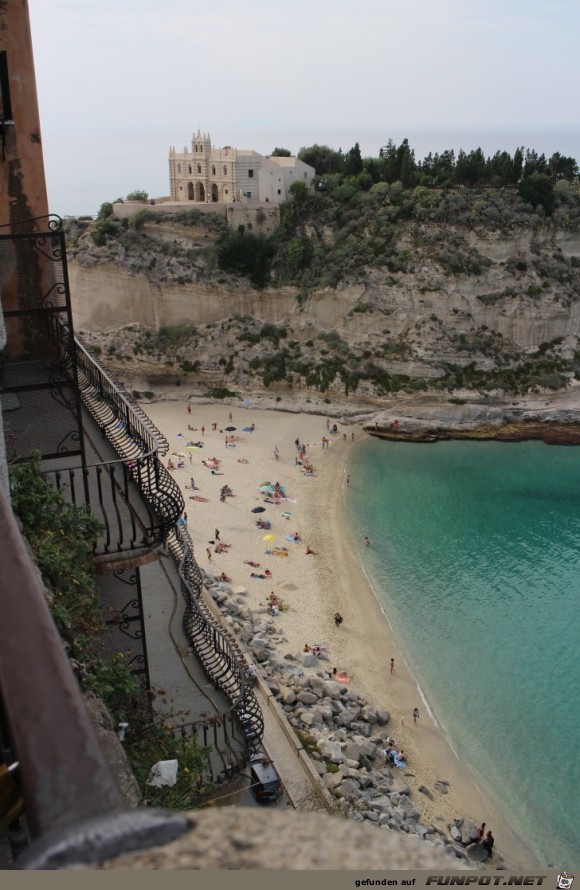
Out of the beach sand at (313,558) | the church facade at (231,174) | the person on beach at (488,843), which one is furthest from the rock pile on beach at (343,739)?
the church facade at (231,174)

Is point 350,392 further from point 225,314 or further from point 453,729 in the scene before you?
point 453,729

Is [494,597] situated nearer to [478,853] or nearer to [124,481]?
[478,853]

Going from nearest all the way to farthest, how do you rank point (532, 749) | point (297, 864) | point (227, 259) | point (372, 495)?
point (297, 864) → point (532, 749) → point (372, 495) → point (227, 259)

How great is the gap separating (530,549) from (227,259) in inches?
980

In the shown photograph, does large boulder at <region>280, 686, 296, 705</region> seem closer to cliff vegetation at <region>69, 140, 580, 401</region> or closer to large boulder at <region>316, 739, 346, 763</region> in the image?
large boulder at <region>316, 739, 346, 763</region>

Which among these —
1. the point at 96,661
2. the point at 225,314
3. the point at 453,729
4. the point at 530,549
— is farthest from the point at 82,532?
the point at 225,314

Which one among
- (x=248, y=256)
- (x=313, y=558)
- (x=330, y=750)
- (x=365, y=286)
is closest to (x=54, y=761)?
(x=330, y=750)

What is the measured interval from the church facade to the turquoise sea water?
18007mm

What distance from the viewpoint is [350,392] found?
40281 mm

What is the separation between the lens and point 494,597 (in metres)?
24.3

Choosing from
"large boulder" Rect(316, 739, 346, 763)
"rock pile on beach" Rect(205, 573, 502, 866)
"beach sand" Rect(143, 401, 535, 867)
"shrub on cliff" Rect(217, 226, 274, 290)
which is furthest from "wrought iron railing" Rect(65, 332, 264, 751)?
"shrub on cliff" Rect(217, 226, 274, 290)

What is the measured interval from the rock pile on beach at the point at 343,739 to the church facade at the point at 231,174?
1201 inches

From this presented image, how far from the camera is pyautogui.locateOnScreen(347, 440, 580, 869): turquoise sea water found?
17.3 metres

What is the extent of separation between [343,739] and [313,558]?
9717mm
